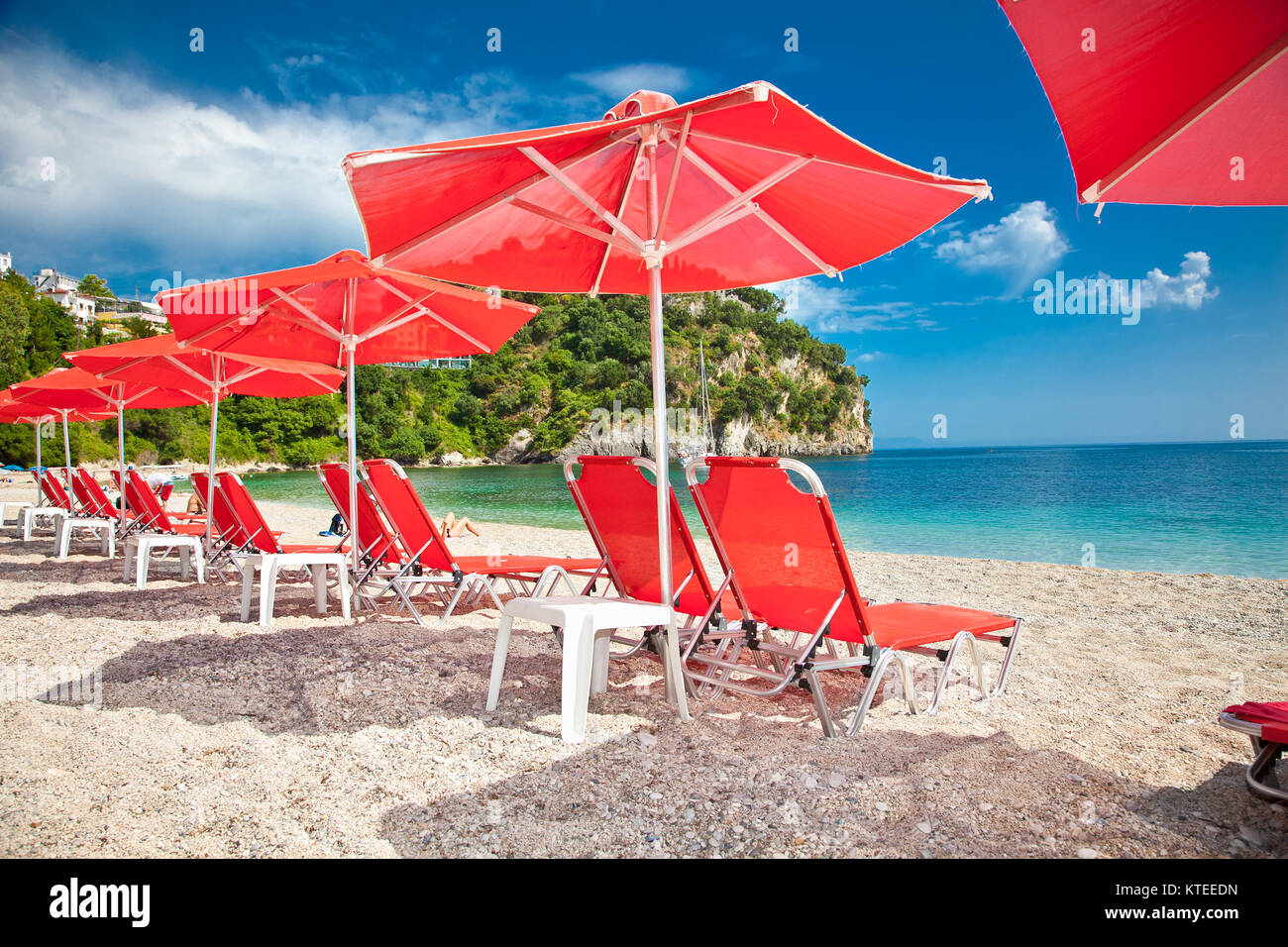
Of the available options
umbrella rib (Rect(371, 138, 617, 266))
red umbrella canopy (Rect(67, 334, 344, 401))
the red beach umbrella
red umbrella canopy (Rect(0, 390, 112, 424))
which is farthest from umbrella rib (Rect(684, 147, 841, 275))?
red umbrella canopy (Rect(0, 390, 112, 424))

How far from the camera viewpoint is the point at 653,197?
10.9 ft

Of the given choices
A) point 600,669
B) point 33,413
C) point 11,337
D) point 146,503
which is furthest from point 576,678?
point 11,337

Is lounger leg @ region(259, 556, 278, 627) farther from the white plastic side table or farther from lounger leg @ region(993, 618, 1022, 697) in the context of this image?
lounger leg @ region(993, 618, 1022, 697)

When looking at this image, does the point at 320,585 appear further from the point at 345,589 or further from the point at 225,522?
the point at 225,522

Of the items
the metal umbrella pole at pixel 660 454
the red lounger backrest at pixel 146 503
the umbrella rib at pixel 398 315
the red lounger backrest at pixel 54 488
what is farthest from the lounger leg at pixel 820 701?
the red lounger backrest at pixel 54 488

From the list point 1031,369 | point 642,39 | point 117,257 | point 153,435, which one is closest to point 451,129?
point 642,39

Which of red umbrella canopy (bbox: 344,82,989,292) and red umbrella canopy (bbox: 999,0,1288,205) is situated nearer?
red umbrella canopy (bbox: 999,0,1288,205)

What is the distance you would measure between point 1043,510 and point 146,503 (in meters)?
31.1

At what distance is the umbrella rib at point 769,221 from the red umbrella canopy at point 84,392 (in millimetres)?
8264

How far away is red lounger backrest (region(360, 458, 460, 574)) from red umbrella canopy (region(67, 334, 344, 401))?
2.24 m

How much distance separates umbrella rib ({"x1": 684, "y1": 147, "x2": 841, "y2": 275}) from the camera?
355cm

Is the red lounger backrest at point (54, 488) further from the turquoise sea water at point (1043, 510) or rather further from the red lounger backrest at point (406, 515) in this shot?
the red lounger backrest at point (406, 515)

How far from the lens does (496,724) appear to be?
10.1ft
